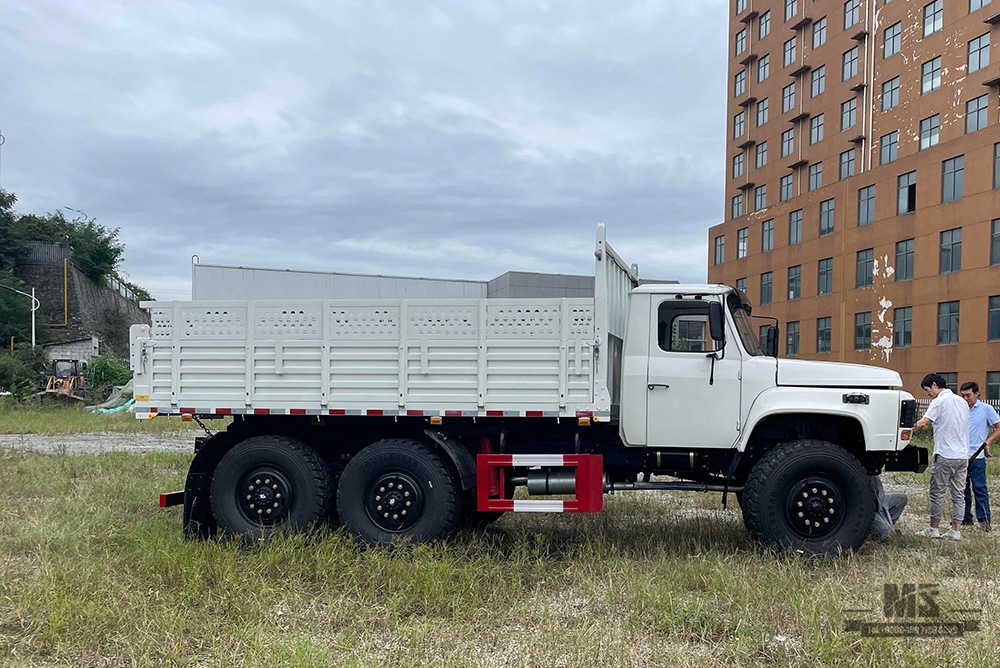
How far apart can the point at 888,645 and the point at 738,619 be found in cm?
93

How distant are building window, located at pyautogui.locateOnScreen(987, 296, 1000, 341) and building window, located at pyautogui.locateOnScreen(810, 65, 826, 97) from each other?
1731 cm

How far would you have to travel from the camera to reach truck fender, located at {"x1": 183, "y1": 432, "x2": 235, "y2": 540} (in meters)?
8.07

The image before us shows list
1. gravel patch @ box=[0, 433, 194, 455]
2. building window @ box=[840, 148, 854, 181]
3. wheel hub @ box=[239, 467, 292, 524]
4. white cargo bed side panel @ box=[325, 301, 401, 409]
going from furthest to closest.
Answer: building window @ box=[840, 148, 854, 181] < gravel patch @ box=[0, 433, 194, 455] < wheel hub @ box=[239, 467, 292, 524] < white cargo bed side panel @ box=[325, 301, 401, 409]

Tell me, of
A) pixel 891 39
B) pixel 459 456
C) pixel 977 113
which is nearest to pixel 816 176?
pixel 891 39

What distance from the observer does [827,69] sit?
4575 cm

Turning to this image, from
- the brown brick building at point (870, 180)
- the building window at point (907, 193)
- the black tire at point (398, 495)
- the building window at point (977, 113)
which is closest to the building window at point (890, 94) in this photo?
the brown brick building at point (870, 180)

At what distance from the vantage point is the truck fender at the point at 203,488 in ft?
26.5

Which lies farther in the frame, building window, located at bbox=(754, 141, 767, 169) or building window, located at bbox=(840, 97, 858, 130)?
building window, located at bbox=(754, 141, 767, 169)

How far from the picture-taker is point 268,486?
7961mm

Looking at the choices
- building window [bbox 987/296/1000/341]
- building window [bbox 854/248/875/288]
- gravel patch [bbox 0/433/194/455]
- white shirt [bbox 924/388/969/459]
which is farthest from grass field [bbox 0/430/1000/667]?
building window [bbox 854/248/875/288]

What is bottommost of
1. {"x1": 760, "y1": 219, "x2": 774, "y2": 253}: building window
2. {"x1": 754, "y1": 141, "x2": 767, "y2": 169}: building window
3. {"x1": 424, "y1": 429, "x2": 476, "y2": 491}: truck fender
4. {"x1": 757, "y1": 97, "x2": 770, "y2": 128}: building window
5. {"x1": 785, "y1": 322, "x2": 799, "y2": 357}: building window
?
{"x1": 424, "y1": 429, "x2": 476, "y2": 491}: truck fender

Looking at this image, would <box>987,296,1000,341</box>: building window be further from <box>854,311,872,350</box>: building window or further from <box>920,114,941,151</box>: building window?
<box>920,114,941,151</box>: building window

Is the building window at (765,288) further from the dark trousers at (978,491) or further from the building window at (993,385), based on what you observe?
the dark trousers at (978,491)

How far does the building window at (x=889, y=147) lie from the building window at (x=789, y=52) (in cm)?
958
